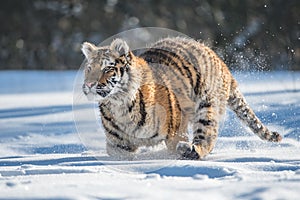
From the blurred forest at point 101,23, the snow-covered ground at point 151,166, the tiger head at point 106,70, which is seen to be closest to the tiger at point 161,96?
the tiger head at point 106,70

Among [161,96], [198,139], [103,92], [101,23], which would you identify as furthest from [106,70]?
[101,23]

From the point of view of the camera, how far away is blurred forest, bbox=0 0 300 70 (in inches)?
613

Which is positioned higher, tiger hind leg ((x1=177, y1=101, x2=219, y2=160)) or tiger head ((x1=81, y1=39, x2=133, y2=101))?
tiger head ((x1=81, y1=39, x2=133, y2=101))

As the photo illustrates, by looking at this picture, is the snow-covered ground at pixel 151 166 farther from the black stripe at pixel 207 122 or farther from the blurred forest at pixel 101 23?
the blurred forest at pixel 101 23

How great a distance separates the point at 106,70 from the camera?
4.43 m

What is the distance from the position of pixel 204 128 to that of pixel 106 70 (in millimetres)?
980

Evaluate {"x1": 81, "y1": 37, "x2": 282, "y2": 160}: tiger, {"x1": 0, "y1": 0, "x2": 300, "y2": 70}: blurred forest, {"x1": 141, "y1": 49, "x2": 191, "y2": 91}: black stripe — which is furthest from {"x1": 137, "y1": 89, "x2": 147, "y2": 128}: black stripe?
{"x1": 0, "y1": 0, "x2": 300, "y2": 70}: blurred forest

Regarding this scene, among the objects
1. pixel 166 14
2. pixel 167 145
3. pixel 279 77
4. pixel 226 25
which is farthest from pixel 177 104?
pixel 166 14

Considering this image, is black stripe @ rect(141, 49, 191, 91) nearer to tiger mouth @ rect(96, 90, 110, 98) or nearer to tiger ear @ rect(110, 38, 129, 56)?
tiger ear @ rect(110, 38, 129, 56)

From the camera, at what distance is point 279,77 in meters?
11.2

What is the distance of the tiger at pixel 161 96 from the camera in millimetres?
4516

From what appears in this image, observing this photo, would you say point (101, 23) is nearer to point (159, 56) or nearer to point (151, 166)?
point (159, 56)

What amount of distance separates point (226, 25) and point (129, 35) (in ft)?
11.4

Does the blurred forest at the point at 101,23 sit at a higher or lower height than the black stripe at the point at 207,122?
higher
